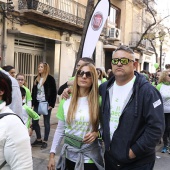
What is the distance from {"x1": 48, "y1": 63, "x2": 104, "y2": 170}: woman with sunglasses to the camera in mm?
2635

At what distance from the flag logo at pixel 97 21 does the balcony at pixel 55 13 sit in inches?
212

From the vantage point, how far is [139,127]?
95.8 inches

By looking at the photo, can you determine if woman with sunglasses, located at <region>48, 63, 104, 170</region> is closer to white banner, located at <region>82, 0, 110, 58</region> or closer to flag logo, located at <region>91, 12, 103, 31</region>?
white banner, located at <region>82, 0, 110, 58</region>

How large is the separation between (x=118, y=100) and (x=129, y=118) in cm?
23

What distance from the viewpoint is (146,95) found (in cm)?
243

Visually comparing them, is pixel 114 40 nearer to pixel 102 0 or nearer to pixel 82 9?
pixel 82 9

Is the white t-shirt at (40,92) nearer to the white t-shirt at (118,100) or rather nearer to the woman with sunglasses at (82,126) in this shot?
the woman with sunglasses at (82,126)

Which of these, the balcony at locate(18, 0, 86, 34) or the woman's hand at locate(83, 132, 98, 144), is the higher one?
the balcony at locate(18, 0, 86, 34)

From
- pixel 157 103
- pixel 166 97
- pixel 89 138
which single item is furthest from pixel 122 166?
pixel 166 97

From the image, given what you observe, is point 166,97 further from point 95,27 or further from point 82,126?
point 82,126

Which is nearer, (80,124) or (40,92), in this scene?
(80,124)

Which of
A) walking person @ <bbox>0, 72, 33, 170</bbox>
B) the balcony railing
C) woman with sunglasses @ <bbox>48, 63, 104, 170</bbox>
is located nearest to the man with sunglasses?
woman with sunglasses @ <bbox>48, 63, 104, 170</bbox>

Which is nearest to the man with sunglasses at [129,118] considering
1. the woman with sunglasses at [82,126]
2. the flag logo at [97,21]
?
the woman with sunglasses at [82,126]

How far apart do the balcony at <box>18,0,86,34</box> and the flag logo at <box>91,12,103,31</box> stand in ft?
17.7
